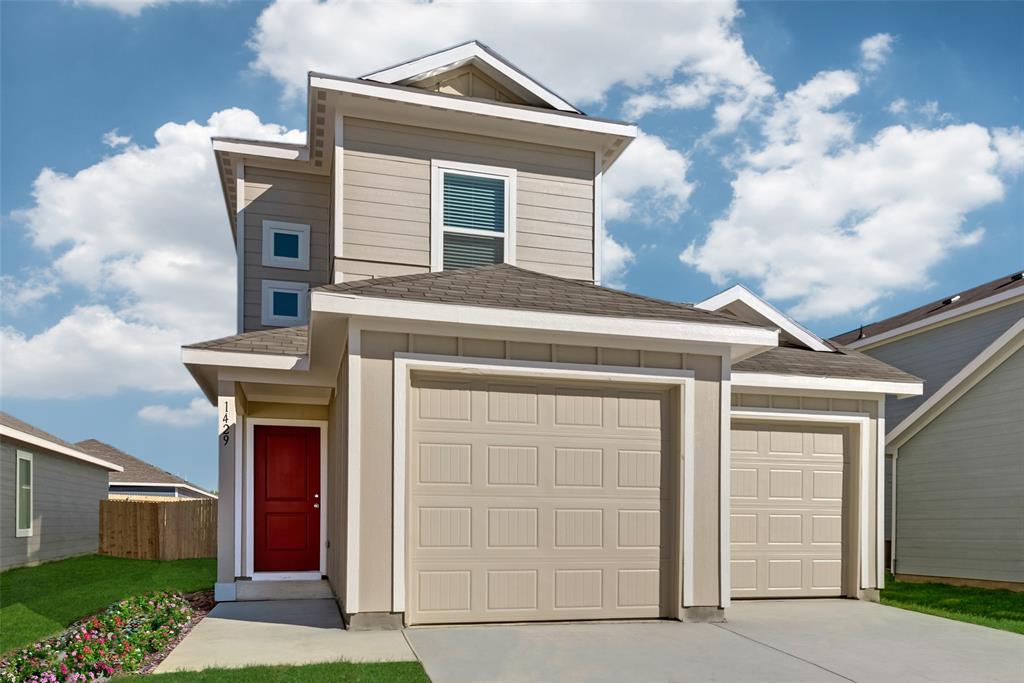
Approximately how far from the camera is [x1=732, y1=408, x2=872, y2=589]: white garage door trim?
9.80 metres

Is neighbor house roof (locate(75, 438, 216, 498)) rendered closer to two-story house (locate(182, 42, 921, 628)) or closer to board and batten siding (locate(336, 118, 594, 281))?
two-story house (locate(182, 42, 921, 628))

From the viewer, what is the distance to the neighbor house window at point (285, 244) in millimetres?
12625

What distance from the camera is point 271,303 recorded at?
12.6m

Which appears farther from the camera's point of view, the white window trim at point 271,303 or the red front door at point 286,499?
the white window trim at point 271,303

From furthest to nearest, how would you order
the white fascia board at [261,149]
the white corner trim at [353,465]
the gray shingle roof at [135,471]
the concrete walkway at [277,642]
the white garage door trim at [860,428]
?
the gray shingle roof at [135,471], the white fascia board at [261,149], the white garage door trim at [860,428], the white corner trim at [353,465], the concrete walkway at [277,642]

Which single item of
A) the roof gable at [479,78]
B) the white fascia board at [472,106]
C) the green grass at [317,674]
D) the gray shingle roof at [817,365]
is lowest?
the green grass at [317,674]

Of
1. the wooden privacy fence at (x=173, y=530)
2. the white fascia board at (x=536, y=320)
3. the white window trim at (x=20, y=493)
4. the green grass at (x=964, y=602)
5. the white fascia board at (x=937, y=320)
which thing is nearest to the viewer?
the white fascia board at (x=536, y=320)

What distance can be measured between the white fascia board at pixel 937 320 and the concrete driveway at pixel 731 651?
35.8ft

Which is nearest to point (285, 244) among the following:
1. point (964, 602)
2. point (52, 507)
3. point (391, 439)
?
point (391, 439)

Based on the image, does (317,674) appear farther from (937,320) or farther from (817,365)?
(937,320)

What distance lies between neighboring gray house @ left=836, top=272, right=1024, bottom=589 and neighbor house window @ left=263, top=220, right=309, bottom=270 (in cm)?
1067

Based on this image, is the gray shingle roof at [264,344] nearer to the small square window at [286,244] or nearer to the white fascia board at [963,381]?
the small square window at [286,244]

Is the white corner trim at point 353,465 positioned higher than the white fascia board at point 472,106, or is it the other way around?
the white fascia board at point 472,106

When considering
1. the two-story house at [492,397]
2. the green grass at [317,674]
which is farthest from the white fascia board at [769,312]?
the green grass at [317,674]
